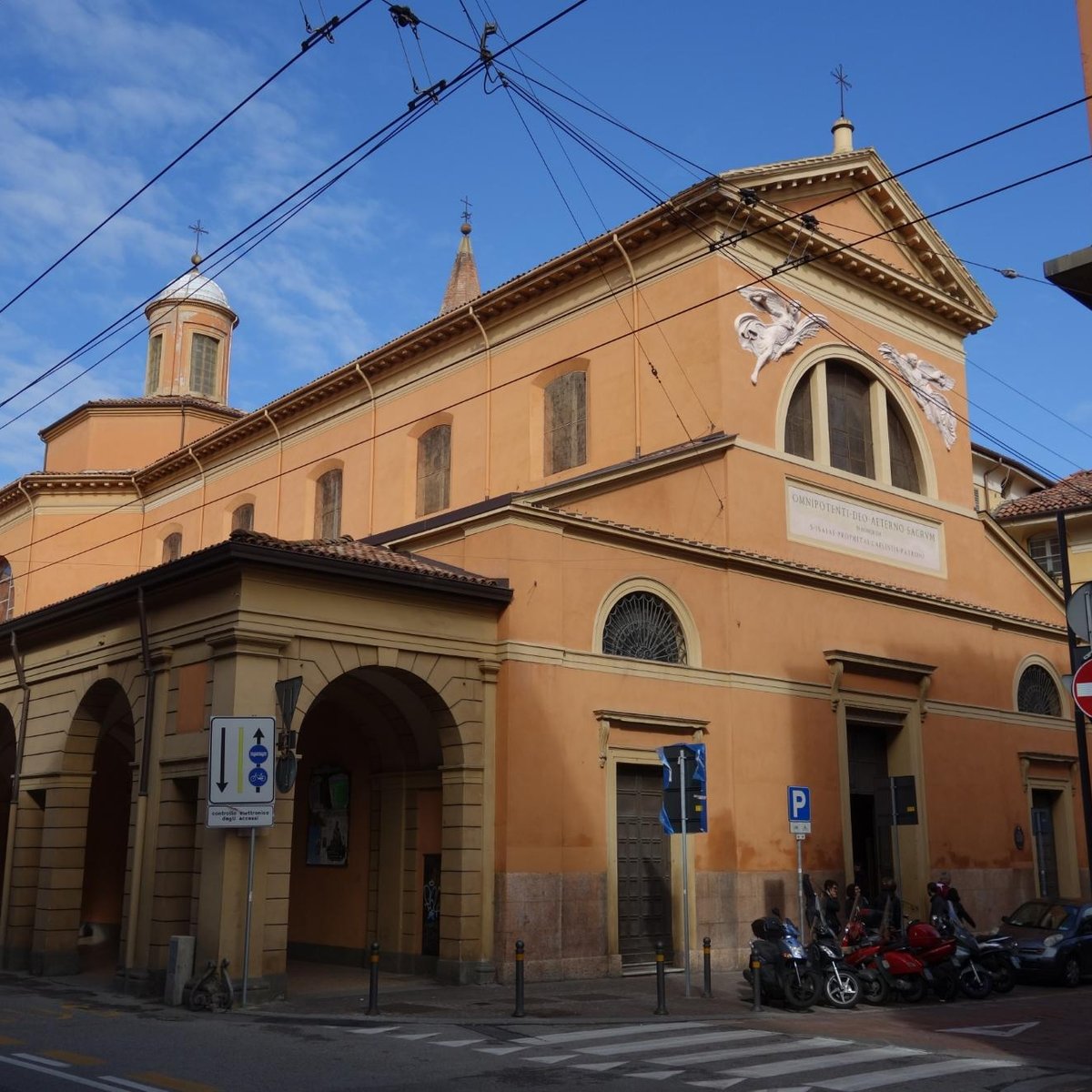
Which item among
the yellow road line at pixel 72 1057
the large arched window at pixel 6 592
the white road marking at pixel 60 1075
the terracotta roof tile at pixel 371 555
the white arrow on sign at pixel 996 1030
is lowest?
the white arrow on sign at pixel 996 1030

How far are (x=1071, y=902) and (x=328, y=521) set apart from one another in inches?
693

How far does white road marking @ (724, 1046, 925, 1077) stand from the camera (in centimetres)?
1079

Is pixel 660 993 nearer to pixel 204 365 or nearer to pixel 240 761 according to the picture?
pixel 240 761

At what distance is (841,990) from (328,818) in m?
8.42

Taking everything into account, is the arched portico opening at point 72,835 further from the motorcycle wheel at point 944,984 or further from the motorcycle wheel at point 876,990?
the motorcycle wheel at point 944,984

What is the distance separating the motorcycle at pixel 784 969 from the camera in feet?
50.5

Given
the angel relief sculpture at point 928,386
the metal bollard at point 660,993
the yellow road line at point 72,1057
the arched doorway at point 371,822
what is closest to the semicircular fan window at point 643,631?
the arched doorway at point 371,822

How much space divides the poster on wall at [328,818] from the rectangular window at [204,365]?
836 inches

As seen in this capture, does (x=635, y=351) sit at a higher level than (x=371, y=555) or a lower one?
higher

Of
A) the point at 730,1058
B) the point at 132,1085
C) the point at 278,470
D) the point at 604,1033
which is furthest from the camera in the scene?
the point at 278,470

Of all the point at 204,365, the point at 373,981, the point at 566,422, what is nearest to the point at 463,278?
the point at 204,365

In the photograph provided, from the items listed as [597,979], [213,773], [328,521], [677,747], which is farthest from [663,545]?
[328,521]

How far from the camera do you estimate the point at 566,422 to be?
24.0 m

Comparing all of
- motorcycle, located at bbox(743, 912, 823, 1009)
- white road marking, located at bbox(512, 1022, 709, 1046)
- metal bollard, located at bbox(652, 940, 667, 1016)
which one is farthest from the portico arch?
white road marking, located at bbox(512, 1022, 709, 1046)
